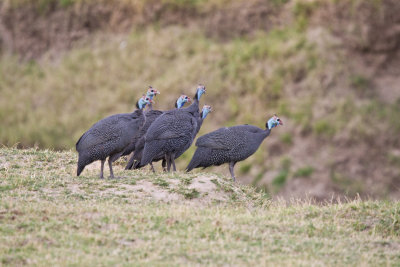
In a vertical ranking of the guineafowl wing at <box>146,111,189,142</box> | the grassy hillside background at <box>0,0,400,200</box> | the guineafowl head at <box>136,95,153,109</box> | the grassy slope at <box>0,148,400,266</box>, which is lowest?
the grassy slope at <box>0,148,400,266</box>

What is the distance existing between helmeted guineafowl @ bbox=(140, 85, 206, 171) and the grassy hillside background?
7.08 m

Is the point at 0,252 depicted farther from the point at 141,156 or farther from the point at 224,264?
the point at 141,156

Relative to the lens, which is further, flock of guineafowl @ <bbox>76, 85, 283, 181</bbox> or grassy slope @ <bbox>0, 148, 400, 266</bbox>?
flock of guineafowl @ <bbox>76, 85, 283, 181</bbox>

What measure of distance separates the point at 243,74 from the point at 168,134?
36.2 feet

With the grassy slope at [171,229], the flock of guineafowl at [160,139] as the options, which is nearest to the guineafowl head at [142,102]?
→ the flock of guineafowl at [160,139]

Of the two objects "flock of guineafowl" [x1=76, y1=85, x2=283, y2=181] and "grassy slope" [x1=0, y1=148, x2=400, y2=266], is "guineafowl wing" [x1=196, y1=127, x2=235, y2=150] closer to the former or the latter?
"flock of guineafowl" [x1=76, y1=85, x2=283, y2=181]

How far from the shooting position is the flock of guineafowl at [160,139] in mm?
9781

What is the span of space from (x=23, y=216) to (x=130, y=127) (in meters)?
2.61

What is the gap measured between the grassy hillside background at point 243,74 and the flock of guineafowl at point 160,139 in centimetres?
637

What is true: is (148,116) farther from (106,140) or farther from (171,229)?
(171,229)

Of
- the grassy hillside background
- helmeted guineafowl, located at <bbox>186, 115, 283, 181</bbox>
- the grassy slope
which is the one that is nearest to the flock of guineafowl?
helmeted guineafowl, located at <bbox>186, 115, 283, 181</bbox>

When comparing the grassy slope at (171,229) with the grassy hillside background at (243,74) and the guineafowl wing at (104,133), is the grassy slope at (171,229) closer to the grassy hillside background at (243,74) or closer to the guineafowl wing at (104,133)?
the guineafowl wing at (104,133)

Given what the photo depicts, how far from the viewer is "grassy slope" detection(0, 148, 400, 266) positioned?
22.0ft

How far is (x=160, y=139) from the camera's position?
1064cm
